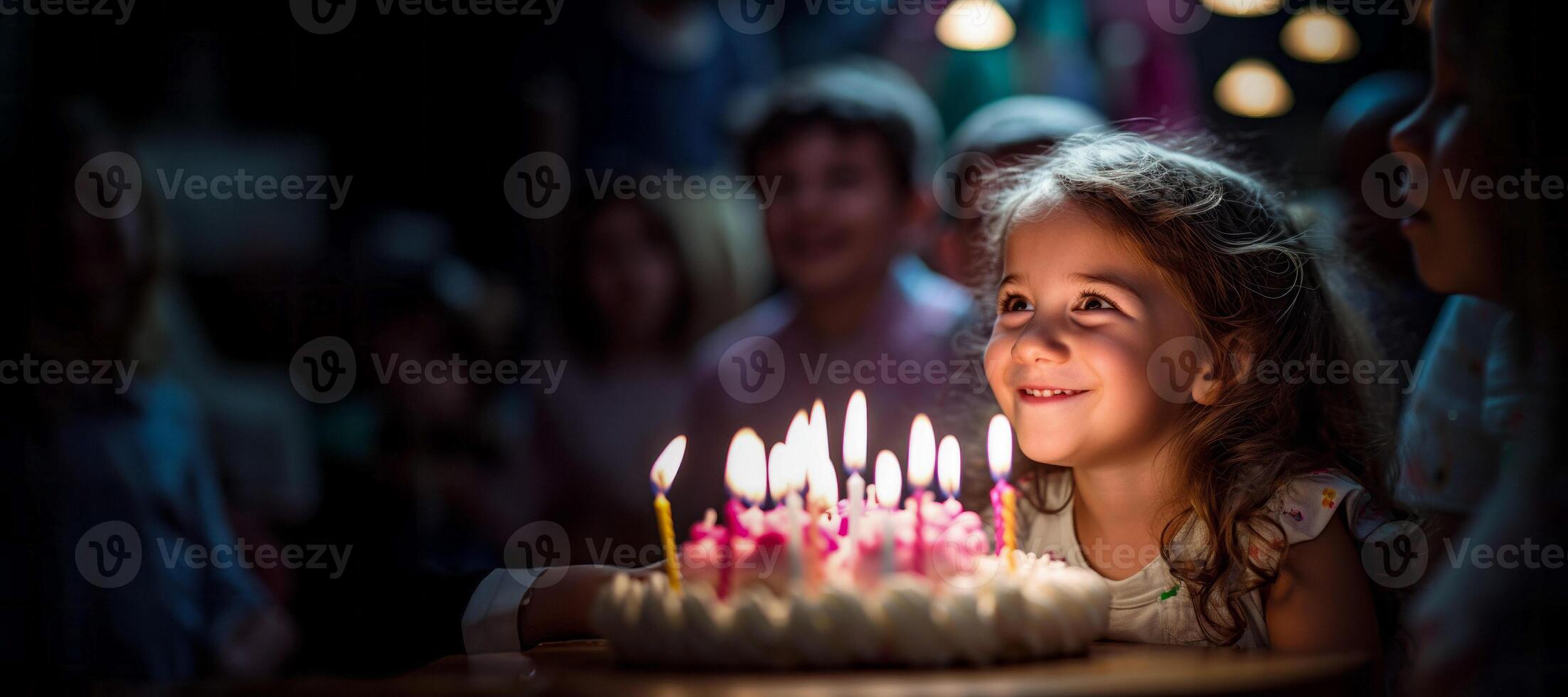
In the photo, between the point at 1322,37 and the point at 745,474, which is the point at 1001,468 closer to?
the point at 745,474

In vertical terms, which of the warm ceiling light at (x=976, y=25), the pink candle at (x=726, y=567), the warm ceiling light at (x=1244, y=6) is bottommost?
the pink candle at (x=726, y=567)

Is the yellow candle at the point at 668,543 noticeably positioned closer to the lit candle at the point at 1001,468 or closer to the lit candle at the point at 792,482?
the lit candle at the point at 792,482

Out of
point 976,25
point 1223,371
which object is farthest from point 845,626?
point 976,25

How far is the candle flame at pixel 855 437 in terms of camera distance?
5.03 feet

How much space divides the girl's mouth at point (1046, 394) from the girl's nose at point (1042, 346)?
0.05 metres

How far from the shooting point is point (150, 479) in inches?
102

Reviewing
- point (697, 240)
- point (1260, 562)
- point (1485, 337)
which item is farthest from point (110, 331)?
point (1485, 337)

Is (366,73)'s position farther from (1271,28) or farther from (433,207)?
(1271,28)

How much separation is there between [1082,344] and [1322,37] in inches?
73.3

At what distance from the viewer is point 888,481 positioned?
1555mm

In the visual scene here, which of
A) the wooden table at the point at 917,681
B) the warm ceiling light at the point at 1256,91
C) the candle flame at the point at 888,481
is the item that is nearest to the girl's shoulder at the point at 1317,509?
the wooden table at the point at 917,681

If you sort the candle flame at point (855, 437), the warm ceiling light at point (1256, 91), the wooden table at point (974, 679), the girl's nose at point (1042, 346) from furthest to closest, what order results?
1. the warm ceiling light at point (1256, 91)
2. the girl's nose at point (1042, 346)
3. the candle flame at point (855, 437)
4. the wooden table at point (974, 679)

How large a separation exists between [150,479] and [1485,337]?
2.79 metres

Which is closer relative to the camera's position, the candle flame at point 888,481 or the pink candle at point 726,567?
the pink candle at point 726,567
